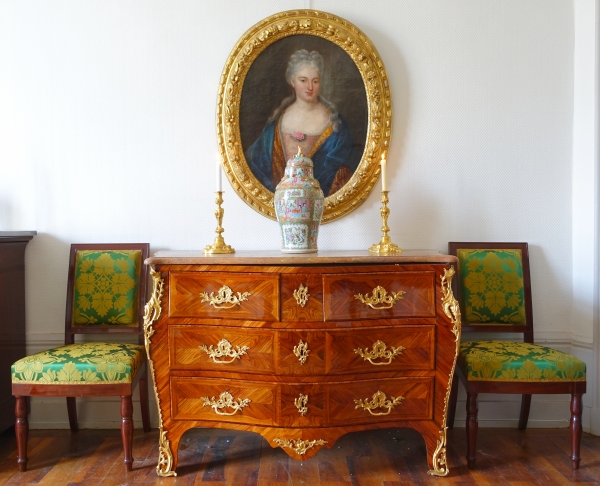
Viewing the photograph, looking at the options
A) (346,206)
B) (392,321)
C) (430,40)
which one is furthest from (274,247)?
(430,40)

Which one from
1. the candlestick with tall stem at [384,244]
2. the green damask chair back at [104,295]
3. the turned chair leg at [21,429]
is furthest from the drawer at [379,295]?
the turned chair leg at [21,429]

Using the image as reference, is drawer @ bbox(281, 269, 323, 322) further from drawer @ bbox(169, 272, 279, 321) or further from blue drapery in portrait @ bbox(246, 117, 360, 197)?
blue drapery in portrait @ bbox(246, 117, 360, 197)

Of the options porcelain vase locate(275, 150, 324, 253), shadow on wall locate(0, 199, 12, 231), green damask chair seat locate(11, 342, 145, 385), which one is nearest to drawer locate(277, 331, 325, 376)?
porcelain vase locate(275, 150, 324, 253)

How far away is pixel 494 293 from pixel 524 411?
75cm

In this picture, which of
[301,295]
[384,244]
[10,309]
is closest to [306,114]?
[384,244]

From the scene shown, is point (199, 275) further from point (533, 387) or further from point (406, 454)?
point (533, 387)

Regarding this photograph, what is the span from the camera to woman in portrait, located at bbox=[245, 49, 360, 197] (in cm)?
292

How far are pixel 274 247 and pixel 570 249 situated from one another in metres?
1.83

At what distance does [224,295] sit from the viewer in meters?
2.29

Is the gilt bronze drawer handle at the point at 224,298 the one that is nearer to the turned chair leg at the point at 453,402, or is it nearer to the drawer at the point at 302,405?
the drawer at the point at 302,405

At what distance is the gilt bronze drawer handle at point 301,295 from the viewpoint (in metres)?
2.24

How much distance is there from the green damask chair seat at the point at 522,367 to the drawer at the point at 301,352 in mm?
769

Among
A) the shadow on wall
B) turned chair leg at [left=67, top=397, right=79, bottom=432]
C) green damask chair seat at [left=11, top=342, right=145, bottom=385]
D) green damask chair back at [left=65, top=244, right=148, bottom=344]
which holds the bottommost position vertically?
turned chair leg at [left=67, top=397, right=79, bottom=432]

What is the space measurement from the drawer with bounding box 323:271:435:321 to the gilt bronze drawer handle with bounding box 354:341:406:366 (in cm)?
14
